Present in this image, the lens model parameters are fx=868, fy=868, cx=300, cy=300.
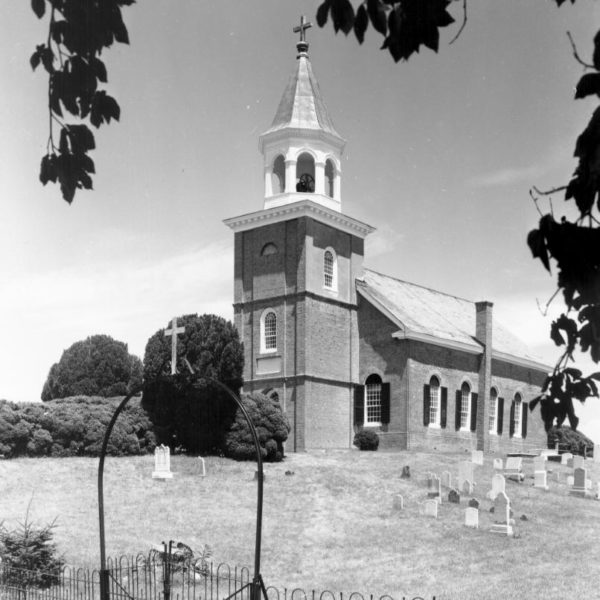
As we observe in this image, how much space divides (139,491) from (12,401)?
6.89m

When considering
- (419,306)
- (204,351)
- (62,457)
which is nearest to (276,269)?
(204,351)

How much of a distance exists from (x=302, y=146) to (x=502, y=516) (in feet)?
61.6

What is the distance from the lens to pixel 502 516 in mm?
22766

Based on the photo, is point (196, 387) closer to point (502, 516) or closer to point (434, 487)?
point (434, 487)

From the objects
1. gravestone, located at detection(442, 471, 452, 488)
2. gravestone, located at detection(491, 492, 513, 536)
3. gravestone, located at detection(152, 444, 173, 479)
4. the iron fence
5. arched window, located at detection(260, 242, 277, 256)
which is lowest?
the iron fence

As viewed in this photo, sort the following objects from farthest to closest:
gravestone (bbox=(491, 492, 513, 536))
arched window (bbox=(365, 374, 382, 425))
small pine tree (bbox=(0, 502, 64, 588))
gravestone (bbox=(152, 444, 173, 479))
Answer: arched window (bbox=(365, 374, 382, 425))
gravestone (bbox=(152, 444, 173, 479))
gravestone (bbox=(491, 492, 513, 536))
small pine tree (bbox=(0, 502, 64, 588))

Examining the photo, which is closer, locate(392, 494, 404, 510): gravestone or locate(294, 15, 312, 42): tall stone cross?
locate(392, 494, 404, 510): gravestone

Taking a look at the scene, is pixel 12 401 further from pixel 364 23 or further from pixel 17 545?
pixel 364 23

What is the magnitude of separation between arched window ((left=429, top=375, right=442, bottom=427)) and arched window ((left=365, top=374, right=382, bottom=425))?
2559mm

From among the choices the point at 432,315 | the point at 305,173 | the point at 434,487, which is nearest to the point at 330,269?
the point at 305,173

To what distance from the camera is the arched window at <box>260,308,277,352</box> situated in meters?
36.6

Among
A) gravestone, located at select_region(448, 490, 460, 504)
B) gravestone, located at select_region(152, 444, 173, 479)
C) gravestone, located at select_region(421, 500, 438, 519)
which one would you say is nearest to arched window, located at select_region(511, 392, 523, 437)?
gravestone, located at select_region(448, 490, 460, 504)

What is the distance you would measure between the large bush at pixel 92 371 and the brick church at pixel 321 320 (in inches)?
479

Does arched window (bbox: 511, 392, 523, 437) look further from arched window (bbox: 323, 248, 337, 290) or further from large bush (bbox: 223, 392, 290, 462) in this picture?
large bush (bbox: 223, 392, 290, 462)
